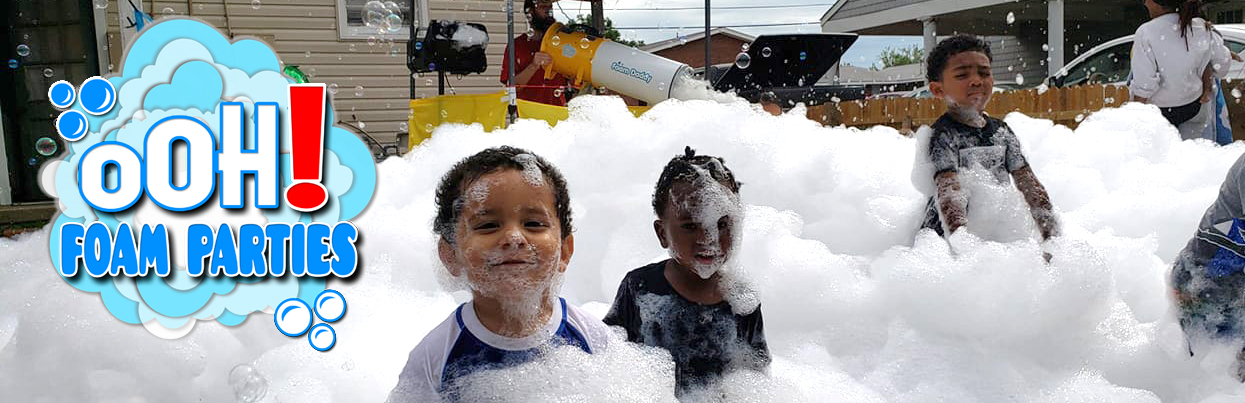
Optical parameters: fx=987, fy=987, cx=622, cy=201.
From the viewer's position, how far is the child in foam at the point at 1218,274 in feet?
9.25

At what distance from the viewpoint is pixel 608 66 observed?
6316 millimetres

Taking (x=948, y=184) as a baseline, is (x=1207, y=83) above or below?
above

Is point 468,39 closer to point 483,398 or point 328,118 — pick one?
point 328,118

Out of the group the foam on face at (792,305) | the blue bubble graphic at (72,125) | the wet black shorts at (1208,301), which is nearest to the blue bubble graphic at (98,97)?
the blue bubble graphic at (72,125)

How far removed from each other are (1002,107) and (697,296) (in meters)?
5.31

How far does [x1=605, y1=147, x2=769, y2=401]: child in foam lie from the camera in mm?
2266

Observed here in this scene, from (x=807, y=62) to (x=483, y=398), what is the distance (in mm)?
5918

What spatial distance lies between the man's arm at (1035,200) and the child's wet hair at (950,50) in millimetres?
422

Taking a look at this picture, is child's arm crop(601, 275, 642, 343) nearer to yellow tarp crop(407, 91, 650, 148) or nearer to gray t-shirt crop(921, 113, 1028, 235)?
gray t-shirt crop(921, 113, 1028, 235)

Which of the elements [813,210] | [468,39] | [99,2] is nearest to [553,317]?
[813,210]

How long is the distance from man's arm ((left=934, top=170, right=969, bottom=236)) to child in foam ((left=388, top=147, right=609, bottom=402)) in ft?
5.78

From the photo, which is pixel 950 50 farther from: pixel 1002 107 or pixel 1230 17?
pixel 1230 17

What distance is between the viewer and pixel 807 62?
7430 millimetres

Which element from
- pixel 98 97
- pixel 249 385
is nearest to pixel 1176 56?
pixel 249 385
